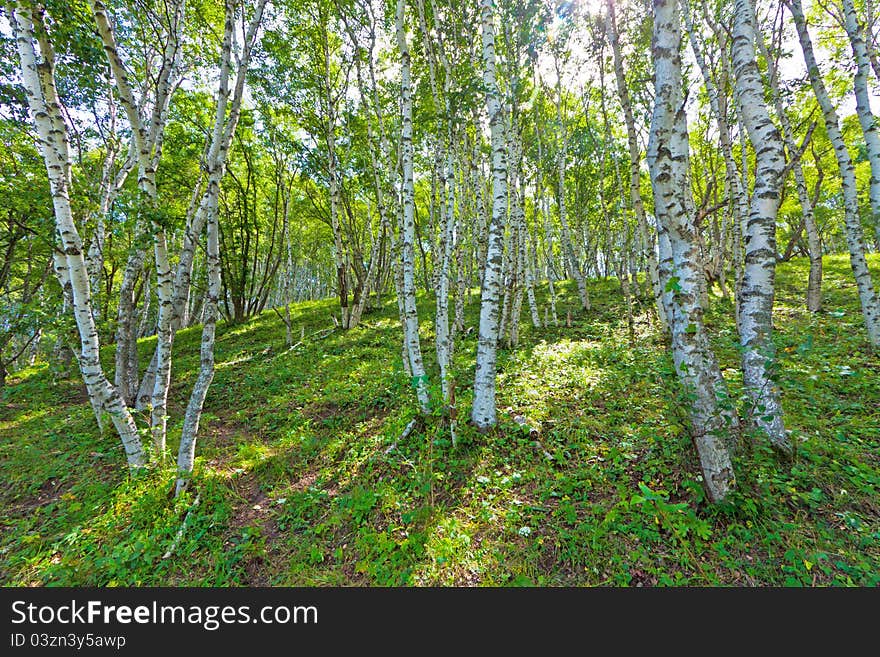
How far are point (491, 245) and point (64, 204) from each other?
5821mm

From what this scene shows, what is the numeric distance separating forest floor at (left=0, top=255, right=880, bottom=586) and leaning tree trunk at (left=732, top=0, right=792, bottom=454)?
357 mm

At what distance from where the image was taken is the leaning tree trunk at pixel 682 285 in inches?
127

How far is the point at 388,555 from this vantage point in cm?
342

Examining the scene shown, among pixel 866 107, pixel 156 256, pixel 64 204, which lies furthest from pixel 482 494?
pixel 866 107

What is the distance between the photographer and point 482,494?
4117mm

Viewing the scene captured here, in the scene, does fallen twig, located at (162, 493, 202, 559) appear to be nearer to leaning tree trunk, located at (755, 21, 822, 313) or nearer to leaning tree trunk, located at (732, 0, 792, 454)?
leaning tree trunk, located at (732, 0, 792, 454)

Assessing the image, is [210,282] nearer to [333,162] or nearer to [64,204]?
[64,204]

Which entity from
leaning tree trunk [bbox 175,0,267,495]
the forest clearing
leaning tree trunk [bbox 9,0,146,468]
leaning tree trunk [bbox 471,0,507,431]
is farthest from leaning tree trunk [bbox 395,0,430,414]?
leaning tree trunk [bbox 9,0,146,468]

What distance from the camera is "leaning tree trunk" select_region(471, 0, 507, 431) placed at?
16.4ft

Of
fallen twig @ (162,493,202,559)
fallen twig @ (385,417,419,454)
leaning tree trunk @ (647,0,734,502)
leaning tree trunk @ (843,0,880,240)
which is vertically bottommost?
fallen twig @ (162,493,202,559)

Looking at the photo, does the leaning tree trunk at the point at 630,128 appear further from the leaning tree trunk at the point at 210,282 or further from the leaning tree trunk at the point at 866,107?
the leaning tree trunk at the point at 210,282

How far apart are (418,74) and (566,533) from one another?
11.2 metres

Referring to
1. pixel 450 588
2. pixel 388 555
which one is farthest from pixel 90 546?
pixel 450 588

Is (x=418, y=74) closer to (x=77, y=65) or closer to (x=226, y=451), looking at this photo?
(x=77, y=65)
